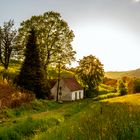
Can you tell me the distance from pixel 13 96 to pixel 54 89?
28663 mm

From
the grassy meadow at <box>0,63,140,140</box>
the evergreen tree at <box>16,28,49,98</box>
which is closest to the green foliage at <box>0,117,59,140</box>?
the grassy meadow at <box>0,63,140,140</box>

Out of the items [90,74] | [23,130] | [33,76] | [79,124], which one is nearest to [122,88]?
[90,74]

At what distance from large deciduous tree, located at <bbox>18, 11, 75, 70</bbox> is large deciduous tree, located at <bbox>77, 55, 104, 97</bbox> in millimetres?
9743

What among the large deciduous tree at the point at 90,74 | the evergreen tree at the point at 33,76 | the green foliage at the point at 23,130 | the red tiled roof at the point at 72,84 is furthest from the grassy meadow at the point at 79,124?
the large deciduous tree at the point at 90,74

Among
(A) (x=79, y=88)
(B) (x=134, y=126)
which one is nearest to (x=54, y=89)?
(A) (x=79, y=88)

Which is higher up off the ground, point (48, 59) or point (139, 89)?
point (48, 59)

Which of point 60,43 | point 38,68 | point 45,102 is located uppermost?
point 60,43

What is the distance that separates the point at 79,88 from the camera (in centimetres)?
7700

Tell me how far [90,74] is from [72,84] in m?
5.01

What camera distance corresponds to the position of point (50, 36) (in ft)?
234

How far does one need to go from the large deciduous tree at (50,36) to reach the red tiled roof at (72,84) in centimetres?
635

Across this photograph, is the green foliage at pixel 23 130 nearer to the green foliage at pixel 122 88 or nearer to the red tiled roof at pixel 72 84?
the red tiled roof at pixel 72 84

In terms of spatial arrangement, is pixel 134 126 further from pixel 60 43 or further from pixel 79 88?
pixel 79 88

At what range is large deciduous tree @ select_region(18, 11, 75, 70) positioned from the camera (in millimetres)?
70875
